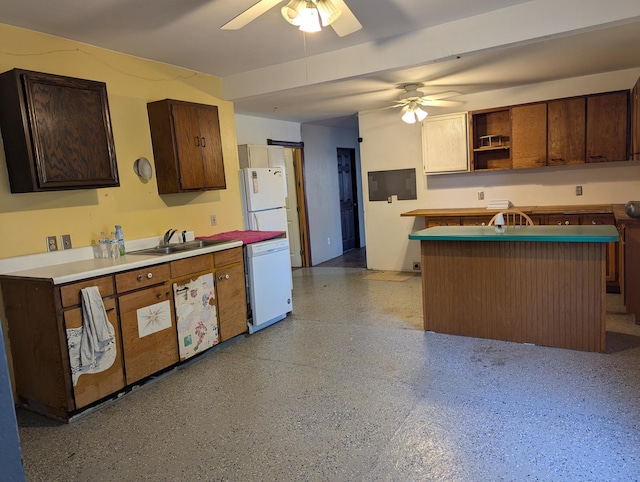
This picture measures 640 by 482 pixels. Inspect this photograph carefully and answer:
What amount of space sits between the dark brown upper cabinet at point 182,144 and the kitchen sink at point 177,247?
0.48m

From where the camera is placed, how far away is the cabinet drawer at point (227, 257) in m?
3.74

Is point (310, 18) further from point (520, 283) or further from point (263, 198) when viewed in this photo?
point (263, 198)

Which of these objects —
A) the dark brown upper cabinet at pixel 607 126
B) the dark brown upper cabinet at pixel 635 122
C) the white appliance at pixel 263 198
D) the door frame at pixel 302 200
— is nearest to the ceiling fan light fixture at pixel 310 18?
the white appliance at pixel 263 198

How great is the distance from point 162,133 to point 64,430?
2.36 metres

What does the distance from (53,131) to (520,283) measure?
3533 millimetres

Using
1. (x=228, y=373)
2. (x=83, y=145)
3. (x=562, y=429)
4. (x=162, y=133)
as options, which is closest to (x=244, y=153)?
(x=162, y=133)

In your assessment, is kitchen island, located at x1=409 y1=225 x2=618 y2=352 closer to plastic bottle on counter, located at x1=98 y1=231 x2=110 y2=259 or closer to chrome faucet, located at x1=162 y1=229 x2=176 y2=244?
chrome faucet, located at x1=162 y1=229 x2=176 y2=244

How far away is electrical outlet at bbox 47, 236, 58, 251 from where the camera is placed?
3.11m

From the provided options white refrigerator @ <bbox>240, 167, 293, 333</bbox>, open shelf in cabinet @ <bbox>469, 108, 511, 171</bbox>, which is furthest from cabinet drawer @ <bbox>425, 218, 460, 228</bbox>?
white refrigerator @ <bbox>240, 167, 293, 333</bbox>

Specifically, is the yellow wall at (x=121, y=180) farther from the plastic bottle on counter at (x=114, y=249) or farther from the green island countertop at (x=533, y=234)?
the green island countertop at (x=533, y=234)

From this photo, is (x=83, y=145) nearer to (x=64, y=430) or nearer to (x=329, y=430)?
(x=64, y=430)

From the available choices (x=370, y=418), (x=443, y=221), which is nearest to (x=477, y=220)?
(x=443, y=221)

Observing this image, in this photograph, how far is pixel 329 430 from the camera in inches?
97.3

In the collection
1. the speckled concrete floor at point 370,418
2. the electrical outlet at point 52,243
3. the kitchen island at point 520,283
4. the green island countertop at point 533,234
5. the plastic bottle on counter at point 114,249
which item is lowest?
the speckled concrete floor at point 370,418
